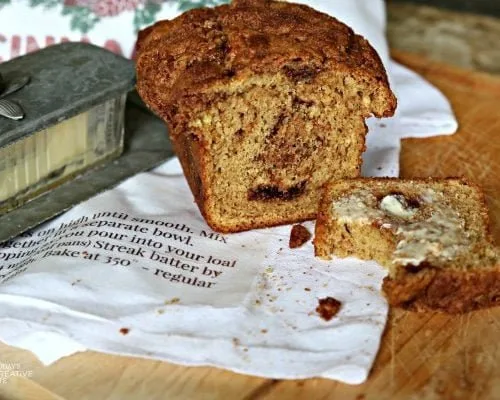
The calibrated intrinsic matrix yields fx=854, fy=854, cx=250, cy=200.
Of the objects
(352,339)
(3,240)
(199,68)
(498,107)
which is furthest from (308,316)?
(498,107)

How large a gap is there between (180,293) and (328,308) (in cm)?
47

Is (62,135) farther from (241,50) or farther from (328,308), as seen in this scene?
(328,308)

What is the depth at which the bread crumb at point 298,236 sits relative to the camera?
3.02 m

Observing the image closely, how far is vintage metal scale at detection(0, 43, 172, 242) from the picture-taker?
9.98 feet

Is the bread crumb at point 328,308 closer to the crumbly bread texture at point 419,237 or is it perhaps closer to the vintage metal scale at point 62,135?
the crumbly bread texture at point 419,237

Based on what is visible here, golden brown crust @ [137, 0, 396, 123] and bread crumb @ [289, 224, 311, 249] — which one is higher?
golden brown crust @ [137, 0, 396, 123]

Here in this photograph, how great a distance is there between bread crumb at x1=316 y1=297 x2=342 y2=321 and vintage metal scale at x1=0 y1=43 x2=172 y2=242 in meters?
1.08

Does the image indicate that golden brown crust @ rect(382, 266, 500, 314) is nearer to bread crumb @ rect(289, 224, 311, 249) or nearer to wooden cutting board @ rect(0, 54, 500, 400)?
wooden cutting board @ rect(0, 54, 500, 400)

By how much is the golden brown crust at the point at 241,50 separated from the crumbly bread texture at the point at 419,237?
1.09 feet

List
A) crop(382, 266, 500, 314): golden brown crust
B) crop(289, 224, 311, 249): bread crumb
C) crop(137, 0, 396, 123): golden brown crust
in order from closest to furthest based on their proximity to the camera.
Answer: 1. crop(382, 266, 500, 314): golden brown crust
2. crop(137, 0, 396, 123): golden brown crust
3. crop(289, 224, 311, 249): bread crumb

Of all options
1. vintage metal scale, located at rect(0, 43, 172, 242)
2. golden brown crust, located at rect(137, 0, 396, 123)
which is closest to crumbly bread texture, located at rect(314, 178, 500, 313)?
golden brown crust, located at rect(137, 0, 396, 123)

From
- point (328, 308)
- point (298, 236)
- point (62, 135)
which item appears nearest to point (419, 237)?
point (328, 308)

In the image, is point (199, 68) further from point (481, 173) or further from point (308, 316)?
point (481, 173)

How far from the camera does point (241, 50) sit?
9.52ft
